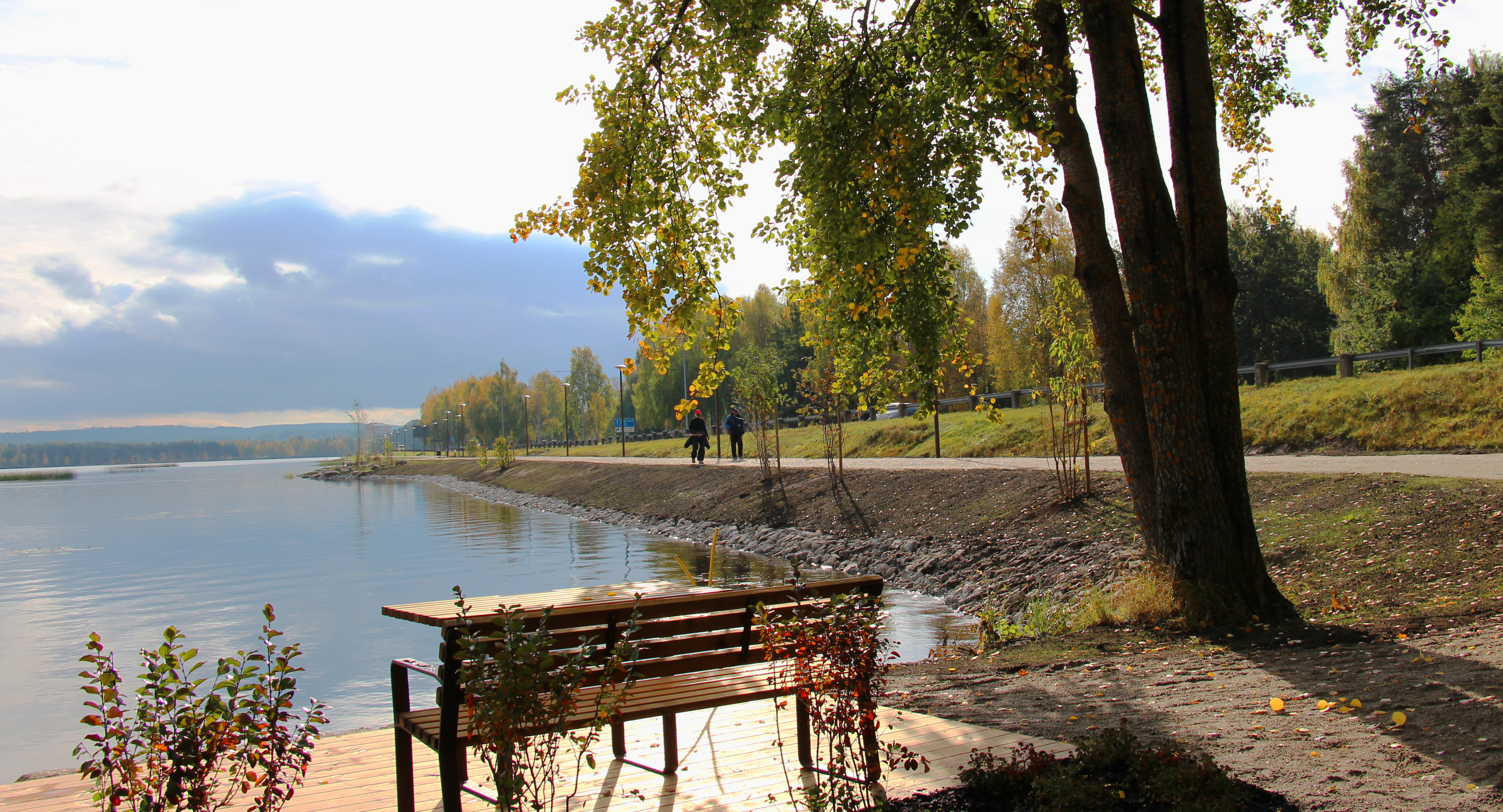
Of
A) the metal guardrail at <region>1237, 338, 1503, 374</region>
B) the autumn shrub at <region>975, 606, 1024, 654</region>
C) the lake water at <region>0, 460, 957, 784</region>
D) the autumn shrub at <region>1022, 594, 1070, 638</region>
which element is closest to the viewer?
the autumn shrub at <region>975, 606, 1024, 654</region>

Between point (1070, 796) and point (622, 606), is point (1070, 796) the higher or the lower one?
Answer: the lower one

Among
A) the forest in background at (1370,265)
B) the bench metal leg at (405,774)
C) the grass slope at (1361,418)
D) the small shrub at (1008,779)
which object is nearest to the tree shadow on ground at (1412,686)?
the small shrub at (1008,779)

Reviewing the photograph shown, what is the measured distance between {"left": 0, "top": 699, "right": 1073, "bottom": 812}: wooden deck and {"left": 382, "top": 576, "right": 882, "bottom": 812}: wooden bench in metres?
0.14

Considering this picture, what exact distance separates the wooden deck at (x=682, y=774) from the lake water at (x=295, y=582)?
13.3 ft

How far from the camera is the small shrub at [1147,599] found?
7.69m

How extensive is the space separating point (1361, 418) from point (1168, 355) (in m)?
14.2

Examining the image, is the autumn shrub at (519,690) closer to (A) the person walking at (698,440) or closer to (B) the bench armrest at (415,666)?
(B) the bench armrest at (415,666)

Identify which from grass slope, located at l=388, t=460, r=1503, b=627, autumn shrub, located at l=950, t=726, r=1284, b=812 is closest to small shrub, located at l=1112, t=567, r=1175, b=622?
grass slope, located at l=388, t=460, r=1503, b=627

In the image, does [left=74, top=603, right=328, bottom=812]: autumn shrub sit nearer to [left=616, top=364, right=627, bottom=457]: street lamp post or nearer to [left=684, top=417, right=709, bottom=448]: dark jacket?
[left=616, top=364, right=627, bottom=457]: street lamp post

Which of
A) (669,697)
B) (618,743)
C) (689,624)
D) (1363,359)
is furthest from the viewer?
(1363,359)

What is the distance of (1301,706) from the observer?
16.1 feet

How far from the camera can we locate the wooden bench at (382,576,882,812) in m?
3.60

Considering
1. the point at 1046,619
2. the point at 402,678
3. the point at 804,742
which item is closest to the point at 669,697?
the point at 804,742

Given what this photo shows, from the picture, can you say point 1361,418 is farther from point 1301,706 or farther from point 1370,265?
point 1370,265
